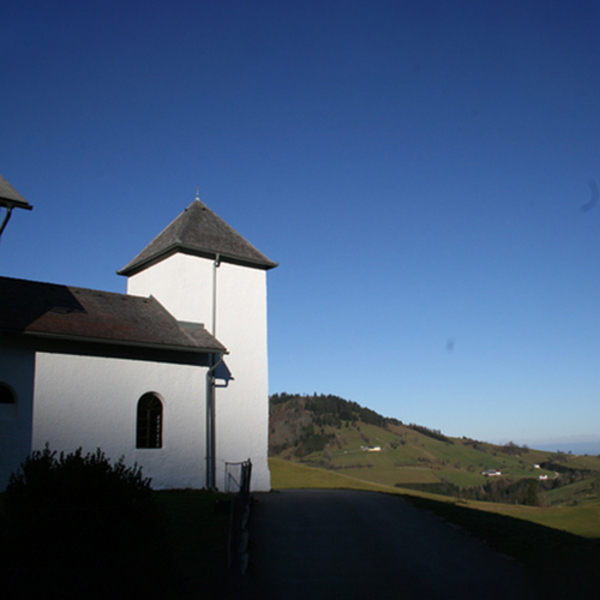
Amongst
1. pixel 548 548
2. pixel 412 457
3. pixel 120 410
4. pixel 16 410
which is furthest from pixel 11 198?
pixel 412 457

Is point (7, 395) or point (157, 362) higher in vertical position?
point (157, 362)

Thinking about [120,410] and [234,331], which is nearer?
[120,410]

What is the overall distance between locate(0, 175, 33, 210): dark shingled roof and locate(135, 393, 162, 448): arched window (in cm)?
716

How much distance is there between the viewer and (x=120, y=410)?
60.3 feet

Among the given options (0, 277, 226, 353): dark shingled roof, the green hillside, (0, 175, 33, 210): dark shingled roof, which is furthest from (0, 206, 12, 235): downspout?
the green hillside

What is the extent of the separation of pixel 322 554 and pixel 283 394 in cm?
11673

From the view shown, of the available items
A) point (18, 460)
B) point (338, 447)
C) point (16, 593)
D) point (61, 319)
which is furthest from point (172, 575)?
point (338, 447)

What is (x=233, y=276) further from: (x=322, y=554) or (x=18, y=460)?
(x=322, y=554)

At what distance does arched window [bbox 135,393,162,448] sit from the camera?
749 inches

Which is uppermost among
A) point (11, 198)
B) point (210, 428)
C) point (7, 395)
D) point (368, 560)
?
point (11, 198)

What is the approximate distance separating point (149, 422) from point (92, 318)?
3.72 metres

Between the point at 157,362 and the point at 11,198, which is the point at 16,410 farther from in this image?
the point at 11,198

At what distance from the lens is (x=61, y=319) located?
17.7 meters

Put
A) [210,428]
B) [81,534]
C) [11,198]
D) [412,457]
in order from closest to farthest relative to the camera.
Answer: [81,534], [11,198], [210,428], [412,457]
